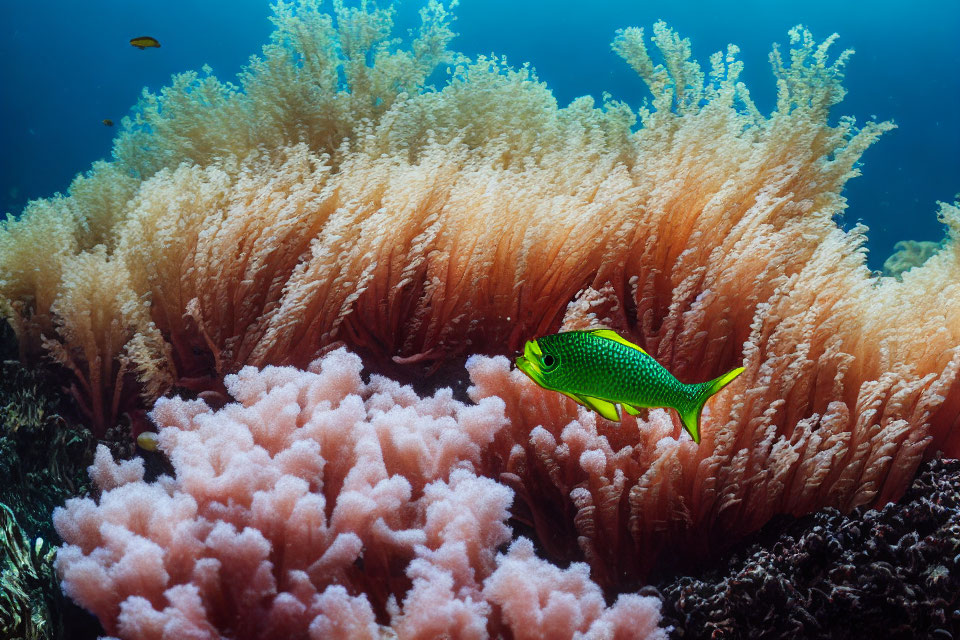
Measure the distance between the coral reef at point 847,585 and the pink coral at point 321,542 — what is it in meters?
0.27

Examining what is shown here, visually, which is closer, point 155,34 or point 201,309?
point 201,309

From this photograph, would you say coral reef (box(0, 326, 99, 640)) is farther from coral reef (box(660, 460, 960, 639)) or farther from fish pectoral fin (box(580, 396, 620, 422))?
coral reef (box(660, 460, 960, 639))

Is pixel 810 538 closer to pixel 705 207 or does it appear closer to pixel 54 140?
pixel 705 207

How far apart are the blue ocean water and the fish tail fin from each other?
3601cm

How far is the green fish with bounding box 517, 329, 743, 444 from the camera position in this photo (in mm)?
1432

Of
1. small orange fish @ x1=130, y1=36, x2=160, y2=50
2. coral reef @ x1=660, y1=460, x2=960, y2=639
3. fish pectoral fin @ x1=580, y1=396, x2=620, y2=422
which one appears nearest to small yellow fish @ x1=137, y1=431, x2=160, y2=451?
fish pectoral fin @ x1=580, y1=396, x2=620, y2=422

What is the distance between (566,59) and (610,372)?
155 feet

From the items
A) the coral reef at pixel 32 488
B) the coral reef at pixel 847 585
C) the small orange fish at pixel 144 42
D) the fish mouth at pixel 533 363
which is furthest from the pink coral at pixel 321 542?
the small orange fish at pixel 144 42

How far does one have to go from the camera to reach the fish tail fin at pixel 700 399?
1433 mm

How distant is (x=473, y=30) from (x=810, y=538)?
51.4m

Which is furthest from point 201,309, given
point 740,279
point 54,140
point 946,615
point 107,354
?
point 54,140

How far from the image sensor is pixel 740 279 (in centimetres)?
254

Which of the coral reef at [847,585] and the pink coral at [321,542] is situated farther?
the coral reef at [847,585]

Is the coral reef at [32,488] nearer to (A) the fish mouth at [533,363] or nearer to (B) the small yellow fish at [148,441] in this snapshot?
(B) the small yellow fish at [148,441]
